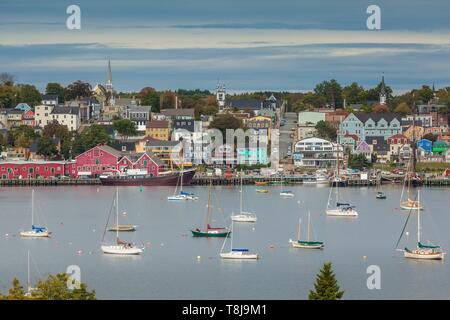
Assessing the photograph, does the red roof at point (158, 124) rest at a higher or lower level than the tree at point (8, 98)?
lower

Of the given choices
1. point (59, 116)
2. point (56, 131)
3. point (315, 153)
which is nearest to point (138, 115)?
point (59, 116)

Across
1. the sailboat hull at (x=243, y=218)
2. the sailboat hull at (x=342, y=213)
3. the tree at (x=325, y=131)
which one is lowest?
the sailboat hull at (x=342, y=213)

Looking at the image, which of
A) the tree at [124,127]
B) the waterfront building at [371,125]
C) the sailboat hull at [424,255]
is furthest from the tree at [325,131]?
the sailboat hull at [424,255]

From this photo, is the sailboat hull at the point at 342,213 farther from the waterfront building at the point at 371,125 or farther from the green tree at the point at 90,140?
the waterfront building at the point at 371,125

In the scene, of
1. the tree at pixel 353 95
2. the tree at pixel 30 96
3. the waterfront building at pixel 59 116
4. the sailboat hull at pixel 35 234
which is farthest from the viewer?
the tree at pixel 353 95

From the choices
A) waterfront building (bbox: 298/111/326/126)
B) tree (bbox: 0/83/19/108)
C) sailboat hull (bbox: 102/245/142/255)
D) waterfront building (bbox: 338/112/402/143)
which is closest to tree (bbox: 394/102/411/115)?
waterfront building (bbox: 298/111/326/126)
